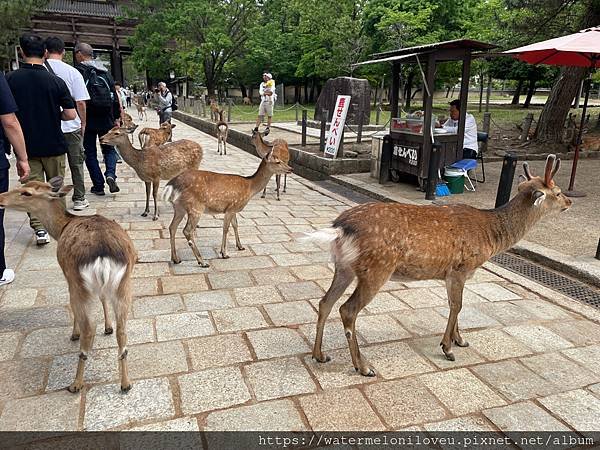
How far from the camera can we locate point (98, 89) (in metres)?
6.71

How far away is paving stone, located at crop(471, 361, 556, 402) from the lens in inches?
107

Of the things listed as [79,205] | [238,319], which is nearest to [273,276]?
[238,319]

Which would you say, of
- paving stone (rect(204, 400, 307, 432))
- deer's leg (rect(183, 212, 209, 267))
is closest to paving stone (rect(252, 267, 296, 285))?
deer's leg (rect(183, 212, 209, 267))

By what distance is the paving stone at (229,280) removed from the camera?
4.12 m

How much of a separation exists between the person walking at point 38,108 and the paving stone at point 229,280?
1.95 metres

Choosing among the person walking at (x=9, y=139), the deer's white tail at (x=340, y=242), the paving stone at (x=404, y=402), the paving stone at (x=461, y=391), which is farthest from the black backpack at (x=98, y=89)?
the paving stone at (x=461, y=391)

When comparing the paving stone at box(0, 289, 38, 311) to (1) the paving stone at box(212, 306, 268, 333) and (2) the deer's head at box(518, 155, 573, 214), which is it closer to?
→ (1) the paving stone at box(212, 306, 268, 333)

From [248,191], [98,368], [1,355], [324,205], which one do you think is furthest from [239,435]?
[324,205]

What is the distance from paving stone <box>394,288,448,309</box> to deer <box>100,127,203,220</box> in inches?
142

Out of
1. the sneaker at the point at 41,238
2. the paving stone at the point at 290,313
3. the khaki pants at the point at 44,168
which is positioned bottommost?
the paving stone at the point at 290,313

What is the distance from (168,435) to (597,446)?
2.19 m

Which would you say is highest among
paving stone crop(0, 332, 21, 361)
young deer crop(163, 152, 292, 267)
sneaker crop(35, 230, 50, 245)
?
young deer crop(163, 152, 292, 267)

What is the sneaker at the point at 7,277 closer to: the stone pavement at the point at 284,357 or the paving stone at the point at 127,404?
the stone pavement at the point at 284,357

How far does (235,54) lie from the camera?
30.8 metres
